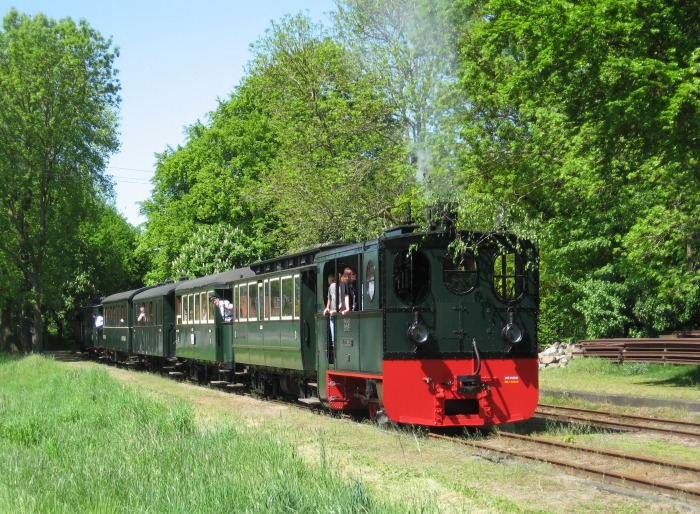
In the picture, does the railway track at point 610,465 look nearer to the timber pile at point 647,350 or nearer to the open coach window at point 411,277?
the open coach window at point 411,277

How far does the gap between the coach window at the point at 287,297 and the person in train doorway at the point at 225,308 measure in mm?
5596

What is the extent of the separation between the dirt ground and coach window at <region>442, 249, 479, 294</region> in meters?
2.25

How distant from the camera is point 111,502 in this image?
26.9 feet

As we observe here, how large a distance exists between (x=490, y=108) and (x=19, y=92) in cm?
2594

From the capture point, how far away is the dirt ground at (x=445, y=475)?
8.58 metres

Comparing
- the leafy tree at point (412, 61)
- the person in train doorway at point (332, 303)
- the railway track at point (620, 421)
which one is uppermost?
the leafy tree at point (412, 61)

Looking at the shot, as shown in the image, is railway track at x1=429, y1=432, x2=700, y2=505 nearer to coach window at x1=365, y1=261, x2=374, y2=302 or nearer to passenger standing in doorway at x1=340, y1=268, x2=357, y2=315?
A: coach window at x1=365, y1=261, x2=374, y2=302

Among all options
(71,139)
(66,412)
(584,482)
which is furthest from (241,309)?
(71,139)

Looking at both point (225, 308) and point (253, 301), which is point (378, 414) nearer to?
point (253, 301)

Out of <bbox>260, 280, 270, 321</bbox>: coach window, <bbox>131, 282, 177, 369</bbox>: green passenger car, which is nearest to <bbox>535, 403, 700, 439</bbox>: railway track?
<bbox>260, 280, 270, 321</bbox>: coach window

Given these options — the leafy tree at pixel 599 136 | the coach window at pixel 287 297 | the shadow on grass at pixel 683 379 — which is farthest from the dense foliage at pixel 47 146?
the shadow on grass at pixel 683 379

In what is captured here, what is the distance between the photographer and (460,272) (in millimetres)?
14117

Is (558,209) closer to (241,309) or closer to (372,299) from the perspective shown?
(241,309)

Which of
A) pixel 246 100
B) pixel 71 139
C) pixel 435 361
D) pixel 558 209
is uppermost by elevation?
pixel 246 100
